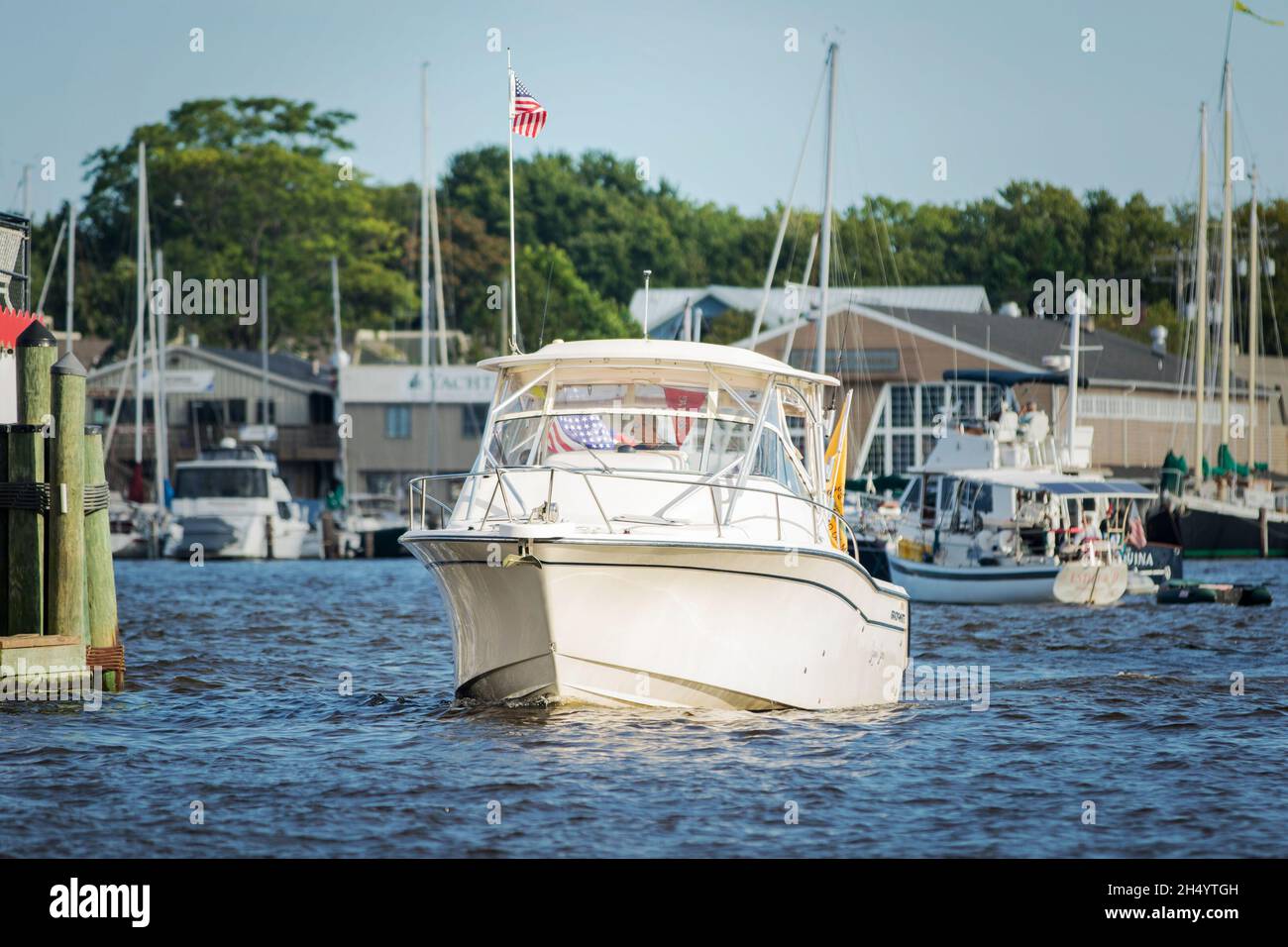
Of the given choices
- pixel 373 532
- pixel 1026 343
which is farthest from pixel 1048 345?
pixel 373 532

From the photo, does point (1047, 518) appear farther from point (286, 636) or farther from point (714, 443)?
point (714, 443)

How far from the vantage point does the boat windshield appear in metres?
15.8

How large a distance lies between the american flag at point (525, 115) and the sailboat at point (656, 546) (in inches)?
5.9

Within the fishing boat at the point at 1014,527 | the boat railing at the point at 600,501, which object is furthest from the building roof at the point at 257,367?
the boat railing at the point at 600,501

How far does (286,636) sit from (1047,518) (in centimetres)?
1494

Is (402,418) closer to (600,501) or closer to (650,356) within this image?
(650,356)

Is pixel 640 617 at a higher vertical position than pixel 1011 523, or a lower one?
higher

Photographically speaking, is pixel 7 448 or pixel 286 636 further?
pixel 286 636

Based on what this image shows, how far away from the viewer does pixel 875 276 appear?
293 feet

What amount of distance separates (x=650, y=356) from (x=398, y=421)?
54875mm

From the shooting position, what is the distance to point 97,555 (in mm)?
16500

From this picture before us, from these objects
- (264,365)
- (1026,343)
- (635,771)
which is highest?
(1026,343)

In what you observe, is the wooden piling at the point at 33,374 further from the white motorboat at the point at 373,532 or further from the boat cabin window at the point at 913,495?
the white motorboat at the point at 373,532
